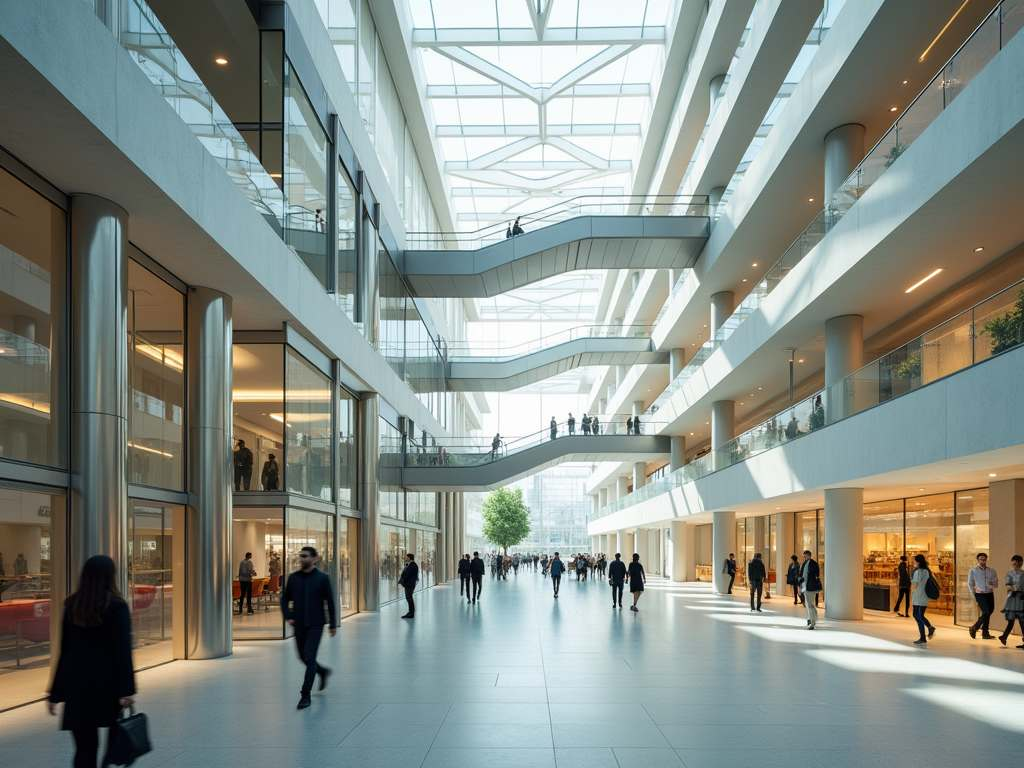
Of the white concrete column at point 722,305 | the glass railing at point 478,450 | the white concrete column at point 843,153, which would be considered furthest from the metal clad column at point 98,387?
the white concrete column at point 722,305

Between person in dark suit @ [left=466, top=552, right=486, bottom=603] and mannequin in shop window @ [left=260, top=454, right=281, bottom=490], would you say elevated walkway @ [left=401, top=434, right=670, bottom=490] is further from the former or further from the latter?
mannequin in shop window @ [left=260, top=454, right=281, bottom=490]

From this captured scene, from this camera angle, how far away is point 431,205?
153 feet

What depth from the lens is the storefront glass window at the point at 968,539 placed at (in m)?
19.9

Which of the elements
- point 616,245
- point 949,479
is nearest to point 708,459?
point 616,245

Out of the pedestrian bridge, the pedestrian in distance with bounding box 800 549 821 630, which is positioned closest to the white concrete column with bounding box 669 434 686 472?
the pedestrian bridge

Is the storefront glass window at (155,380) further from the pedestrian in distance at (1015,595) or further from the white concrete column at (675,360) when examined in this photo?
the white concrete column at (675,360)

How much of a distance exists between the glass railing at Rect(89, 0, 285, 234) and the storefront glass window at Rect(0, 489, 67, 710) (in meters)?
Answer: 5.13

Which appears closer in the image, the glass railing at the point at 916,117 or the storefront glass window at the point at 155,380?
the glass railing at the point at 916,117

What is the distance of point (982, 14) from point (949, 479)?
8.79 metres

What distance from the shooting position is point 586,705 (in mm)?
9578

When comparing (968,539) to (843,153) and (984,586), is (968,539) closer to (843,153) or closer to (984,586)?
(984,586)

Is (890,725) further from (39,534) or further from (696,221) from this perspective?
(696,221)

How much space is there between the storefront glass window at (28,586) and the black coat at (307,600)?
2.60 meters

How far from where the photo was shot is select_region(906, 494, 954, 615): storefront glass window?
2158 centimetres
